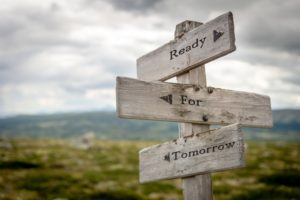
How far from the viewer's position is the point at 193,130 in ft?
15.3

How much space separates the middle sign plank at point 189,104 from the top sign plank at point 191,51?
0.40 m

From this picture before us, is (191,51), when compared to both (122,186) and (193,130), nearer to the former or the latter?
(193,130)

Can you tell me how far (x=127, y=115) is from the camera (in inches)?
157

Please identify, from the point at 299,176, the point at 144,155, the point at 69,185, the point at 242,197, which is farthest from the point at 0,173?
the point at 144,155

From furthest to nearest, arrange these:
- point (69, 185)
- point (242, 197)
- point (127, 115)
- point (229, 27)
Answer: point (69, 185) → point (242, 197) → point (229, 27) → point (127, 115)

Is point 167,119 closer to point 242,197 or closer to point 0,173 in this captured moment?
point 242,197

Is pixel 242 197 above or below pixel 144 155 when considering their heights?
below

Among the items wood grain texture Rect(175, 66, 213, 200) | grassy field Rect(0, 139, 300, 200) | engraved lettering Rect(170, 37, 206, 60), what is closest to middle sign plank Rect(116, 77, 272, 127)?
wood grain texture Rect(175, 66, 213, 200)

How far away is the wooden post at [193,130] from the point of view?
4.52 meters

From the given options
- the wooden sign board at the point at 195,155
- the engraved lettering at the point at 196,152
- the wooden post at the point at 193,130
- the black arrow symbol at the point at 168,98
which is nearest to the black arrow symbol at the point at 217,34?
the wooden post at the point at 193,130

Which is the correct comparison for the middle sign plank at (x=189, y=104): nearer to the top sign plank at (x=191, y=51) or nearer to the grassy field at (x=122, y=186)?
the top sign plank at (x=191, y=51)

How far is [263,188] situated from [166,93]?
17.3m

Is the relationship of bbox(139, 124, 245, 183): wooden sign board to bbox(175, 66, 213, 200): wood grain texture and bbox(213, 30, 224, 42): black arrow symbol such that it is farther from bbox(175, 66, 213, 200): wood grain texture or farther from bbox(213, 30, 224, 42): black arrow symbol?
bbox(213, 30, 224, 42): black arrow symbol

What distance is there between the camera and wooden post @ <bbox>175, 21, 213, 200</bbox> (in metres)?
4.52
